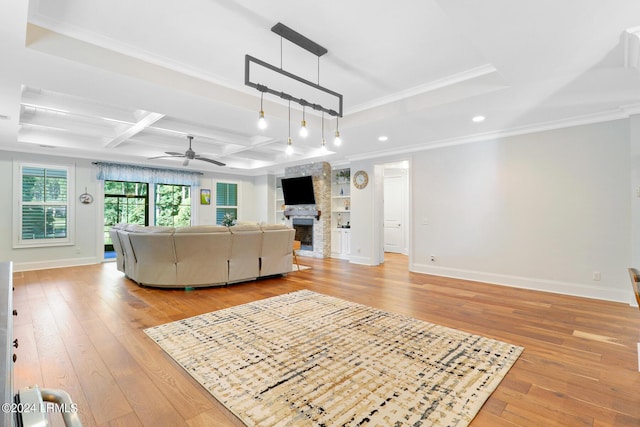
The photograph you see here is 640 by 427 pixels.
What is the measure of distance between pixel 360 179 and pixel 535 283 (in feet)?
12.6

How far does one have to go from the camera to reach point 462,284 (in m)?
4.89

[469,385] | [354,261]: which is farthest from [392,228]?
[469,385]

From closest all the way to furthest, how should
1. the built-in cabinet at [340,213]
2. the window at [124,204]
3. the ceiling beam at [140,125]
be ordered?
the ceiling beam at [140,125], the window at [124,204], the built-in cabinet at [340,213]

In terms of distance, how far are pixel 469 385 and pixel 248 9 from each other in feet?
10.5

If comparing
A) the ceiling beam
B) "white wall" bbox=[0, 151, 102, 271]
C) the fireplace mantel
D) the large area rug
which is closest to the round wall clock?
the fireplace mantel

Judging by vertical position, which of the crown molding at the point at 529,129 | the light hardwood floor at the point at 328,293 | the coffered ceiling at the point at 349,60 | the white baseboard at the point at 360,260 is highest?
the coffered ceiling at the point at 349,60

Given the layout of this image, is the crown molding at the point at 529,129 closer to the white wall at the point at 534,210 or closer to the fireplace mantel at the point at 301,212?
the white wall at the point at 534,210

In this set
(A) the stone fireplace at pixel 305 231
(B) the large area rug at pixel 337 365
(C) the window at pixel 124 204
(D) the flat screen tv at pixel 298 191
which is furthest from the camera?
(A) the stone fireplace at pixel 305 231

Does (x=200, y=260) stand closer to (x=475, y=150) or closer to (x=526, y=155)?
(x=475, y=150)

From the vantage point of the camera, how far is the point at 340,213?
27.1 feet

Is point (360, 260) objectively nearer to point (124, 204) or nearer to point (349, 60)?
point (349, 60)

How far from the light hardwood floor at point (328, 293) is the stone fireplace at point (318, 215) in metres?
2.69

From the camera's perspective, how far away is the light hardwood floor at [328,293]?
5.88ft

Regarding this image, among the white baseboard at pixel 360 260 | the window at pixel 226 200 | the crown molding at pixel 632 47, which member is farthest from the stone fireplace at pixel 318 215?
the crown molding at pixel 632 47
